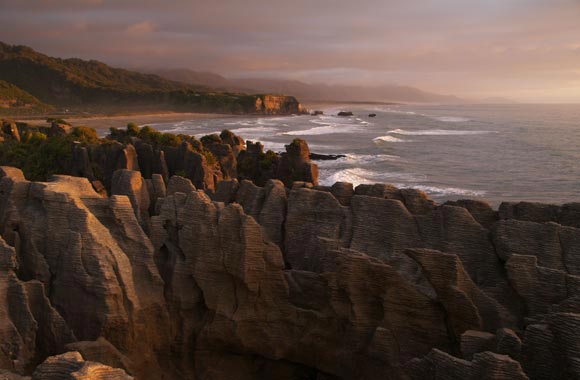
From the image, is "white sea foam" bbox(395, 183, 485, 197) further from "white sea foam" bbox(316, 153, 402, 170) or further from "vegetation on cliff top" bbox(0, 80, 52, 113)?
"vegetation on cliff top" bbox(0, 80, 52, 113)

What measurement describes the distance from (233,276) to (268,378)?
102 inches

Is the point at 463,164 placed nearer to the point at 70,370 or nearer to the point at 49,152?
A: the point at 49,152

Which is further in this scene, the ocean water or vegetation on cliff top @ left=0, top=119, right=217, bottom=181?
the ocean water

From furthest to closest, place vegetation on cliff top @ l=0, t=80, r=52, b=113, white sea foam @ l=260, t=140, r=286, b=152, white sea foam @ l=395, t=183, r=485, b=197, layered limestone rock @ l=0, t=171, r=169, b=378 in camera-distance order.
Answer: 1. vegetation on cliff top @ l=0, t=80, r=52, b=113
2. white sea foam @ l=260, t=140, r=286, b=152
3. white sea foam @ l=395, t=183, r=485, b=197
4. layered limestone rock @ l=0, t=171, r=169, b=378

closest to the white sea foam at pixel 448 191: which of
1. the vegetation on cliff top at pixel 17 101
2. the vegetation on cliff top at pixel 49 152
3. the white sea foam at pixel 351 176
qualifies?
the white sea foam at pixel 351 176

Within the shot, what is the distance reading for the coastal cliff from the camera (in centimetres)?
987

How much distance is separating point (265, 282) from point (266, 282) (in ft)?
0.08

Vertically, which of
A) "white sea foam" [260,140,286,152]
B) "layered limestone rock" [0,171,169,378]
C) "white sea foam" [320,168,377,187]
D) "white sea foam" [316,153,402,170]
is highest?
"layered limestone rock" [0,171,169,378]

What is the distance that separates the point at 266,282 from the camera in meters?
11.4

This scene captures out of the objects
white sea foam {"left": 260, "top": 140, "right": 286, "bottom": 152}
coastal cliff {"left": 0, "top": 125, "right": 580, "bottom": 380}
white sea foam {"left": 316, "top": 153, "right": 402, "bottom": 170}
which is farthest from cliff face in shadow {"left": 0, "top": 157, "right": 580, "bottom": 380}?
white sea foam {"left": 260, "top": 140, "right": 286, "bottom": 152}

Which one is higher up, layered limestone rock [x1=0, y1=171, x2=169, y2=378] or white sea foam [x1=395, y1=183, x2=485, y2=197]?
layered limestone rock [x1=0, y1=171, x2=169, y2=378]

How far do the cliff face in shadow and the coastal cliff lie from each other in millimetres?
28

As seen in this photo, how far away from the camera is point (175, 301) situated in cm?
1180

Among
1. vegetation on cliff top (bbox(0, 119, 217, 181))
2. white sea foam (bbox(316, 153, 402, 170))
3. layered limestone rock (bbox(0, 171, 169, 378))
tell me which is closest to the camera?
layered limestone rock (bbox(0, 171, 169, 378))
